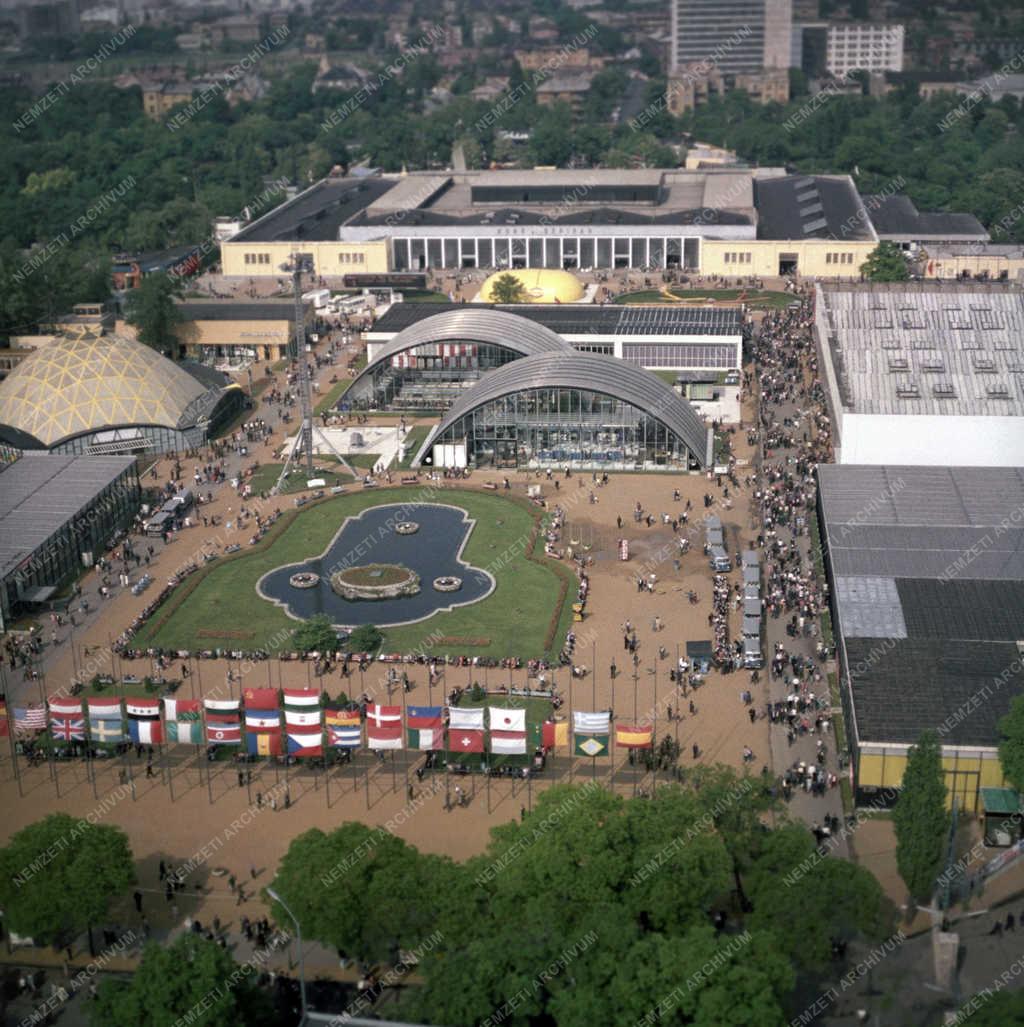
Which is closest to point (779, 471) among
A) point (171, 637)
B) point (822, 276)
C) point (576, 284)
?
point (171, 637)

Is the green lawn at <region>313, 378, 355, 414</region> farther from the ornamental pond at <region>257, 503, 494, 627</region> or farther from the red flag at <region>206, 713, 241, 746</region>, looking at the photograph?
the red flag at <region>206, 713, 241, 746</region>

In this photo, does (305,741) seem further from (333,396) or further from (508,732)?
(333,396)

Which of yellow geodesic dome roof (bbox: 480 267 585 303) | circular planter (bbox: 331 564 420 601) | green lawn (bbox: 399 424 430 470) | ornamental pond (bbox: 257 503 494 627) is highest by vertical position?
yellow geodesic dome roof (bbox: 480 267 585 303)

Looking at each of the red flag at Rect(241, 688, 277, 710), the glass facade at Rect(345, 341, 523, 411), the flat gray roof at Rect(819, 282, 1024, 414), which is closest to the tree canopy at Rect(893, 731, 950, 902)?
the red flag at Rect(241, 688, 277, 710)

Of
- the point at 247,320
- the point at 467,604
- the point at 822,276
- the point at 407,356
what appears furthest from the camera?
the point at 822,276

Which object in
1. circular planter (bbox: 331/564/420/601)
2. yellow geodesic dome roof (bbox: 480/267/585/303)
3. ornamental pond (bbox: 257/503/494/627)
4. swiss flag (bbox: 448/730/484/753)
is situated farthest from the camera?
yellow geodesic dome roof (bbox: 480/267/585/303)

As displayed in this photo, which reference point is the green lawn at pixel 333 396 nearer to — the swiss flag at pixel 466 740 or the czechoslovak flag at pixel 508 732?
the swiss flag at pixel 466 740

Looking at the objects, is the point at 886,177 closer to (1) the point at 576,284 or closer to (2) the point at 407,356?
(1) the point at 576,284
